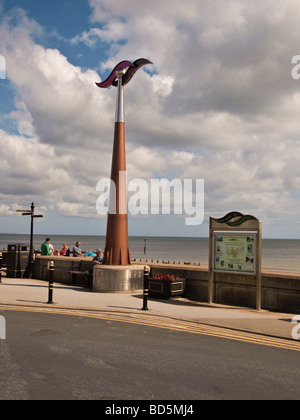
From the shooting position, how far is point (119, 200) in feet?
52.3

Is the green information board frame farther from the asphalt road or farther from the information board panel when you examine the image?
the asphalt road

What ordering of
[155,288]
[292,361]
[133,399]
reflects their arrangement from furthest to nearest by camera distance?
[155,288] < [292,361] < [133,399]

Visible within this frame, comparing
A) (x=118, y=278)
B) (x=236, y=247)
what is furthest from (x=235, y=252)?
(x=118, y=278)

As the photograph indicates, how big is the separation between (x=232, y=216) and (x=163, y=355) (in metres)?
6.68

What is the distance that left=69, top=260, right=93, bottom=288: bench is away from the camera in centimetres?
1645

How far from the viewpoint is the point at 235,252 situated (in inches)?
500

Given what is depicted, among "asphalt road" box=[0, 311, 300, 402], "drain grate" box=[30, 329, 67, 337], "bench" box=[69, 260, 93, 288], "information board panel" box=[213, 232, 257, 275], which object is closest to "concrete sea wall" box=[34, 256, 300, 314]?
"information board panel" box=[213, 232, 257, 275]

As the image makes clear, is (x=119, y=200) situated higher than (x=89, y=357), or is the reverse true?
(x=119, y=200)

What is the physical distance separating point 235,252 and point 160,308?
298 cm

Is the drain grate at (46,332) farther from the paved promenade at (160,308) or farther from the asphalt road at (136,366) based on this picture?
the paved promenade at (160,308)

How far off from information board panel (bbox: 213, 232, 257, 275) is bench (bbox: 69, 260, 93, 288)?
5.72m

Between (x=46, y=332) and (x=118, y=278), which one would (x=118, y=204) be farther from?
(x=46, y=332)

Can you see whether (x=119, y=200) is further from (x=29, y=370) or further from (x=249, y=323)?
(x=29, y=370)

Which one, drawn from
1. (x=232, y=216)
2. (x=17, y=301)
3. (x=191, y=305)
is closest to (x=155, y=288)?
(x=191, y=305)
